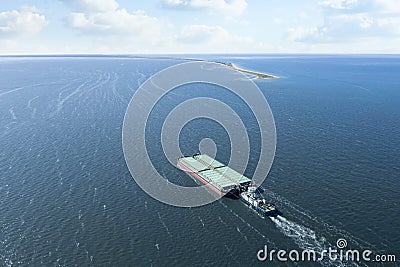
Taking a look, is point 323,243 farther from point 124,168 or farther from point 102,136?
point 102,136

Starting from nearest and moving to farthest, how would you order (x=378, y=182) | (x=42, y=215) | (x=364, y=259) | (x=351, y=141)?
(x=364, y=259) < (x=42, y=215) < (x=378, y=182) < (x=351, y=141)

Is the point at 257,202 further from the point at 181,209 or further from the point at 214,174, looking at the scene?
the point at 214,174

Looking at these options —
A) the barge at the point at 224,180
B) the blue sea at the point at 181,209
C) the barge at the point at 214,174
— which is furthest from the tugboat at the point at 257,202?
the barge at the point at 214,174

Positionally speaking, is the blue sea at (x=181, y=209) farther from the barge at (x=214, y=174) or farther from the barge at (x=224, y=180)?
the barge at (x=214, y=174)

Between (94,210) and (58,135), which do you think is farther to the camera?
(58,135)

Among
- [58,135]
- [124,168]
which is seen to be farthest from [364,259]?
Result: [58,135]

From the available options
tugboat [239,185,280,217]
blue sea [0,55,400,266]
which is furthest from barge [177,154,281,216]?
blue sea [0,55,400,266]

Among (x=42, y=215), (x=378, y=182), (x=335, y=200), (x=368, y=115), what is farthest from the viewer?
(x=368, y=115)

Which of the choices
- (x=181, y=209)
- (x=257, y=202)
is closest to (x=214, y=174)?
(x=181, y=209)

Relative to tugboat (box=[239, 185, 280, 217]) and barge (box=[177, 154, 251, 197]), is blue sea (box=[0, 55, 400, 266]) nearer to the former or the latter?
tugboat (box=[239, 185, 280, 217])
